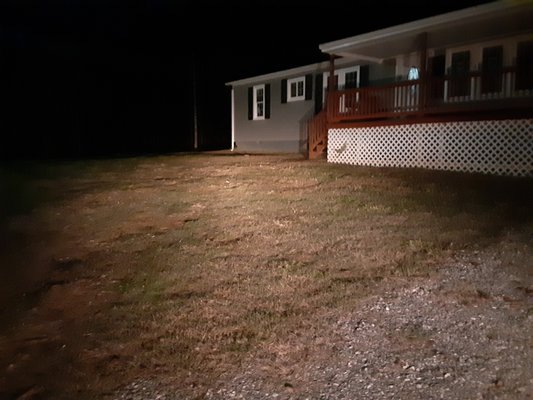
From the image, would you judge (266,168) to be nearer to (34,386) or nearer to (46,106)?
(34,386)

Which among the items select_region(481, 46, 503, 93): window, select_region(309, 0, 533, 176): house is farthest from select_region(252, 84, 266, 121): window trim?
select_region(481, 46, 503, 93): window

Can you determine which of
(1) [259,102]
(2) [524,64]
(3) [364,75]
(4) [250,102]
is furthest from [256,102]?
(2) [524,64]

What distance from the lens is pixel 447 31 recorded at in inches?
492

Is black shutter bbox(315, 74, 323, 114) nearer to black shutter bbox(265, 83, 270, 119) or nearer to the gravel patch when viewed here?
black shutter bbox(265, 83, 270, 119)

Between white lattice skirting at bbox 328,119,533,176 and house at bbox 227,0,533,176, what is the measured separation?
24 millimetres

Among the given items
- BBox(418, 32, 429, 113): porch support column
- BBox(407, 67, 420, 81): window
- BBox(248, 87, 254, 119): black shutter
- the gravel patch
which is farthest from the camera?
BBox(248, 87, 254, 119): black shutter

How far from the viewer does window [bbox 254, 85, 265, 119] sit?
21.6 metres

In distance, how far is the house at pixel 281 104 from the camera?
712 inches

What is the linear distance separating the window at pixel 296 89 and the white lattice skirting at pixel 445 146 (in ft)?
16.8

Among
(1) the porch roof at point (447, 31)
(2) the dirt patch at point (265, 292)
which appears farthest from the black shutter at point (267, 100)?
(2) the dirt patch at point (265, 292)

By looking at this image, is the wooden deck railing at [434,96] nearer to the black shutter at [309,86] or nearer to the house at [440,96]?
the house at [440,96]

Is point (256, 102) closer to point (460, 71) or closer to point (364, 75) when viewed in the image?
point (364, 75)

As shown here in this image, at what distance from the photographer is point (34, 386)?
11.9 ft

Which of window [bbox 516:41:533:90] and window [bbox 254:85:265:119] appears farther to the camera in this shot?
window [bbox 254:85:265:119]
